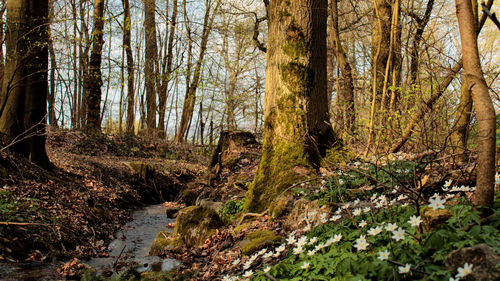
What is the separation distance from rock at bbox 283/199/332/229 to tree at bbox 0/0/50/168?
17.6ft

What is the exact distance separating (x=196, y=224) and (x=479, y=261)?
4281mm

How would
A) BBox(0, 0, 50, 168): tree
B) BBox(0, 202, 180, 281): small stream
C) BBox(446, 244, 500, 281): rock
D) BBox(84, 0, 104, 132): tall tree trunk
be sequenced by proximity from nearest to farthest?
BBox(446, 244, 500, 281): rock < BBox(0, 202, 180, 281): small stream < BBox(0, 0, 50, 168): tree < BBox(84, 0, 104, 132): tall tree trunk

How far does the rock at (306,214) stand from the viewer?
11.6 feet

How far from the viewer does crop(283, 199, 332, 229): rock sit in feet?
11.6

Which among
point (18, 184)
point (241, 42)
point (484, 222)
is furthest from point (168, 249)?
point (241, 42)

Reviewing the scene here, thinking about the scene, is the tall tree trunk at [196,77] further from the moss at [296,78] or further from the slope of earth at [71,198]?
the moss at [296,78]

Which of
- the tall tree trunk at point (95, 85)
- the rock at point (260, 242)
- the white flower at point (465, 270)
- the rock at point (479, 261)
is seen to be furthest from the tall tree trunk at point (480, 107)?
the tall tree trunk at point (95, 85)

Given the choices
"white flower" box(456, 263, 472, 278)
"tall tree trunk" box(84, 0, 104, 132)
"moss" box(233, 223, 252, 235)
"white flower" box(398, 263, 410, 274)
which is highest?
"tall tree trunk" box(84, 0, 104, 132)

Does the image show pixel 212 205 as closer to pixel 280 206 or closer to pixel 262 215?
pixel 262 215

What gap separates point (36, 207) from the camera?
5375 millimetres

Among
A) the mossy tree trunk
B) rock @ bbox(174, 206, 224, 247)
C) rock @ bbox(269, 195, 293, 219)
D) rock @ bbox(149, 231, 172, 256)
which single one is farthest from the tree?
rock @ bbox(269, 195, 293, 219)

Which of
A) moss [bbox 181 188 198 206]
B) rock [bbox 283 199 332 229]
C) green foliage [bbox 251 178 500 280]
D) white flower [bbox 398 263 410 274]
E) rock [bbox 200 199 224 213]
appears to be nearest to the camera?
white flower [bbox 398 263 410 274]

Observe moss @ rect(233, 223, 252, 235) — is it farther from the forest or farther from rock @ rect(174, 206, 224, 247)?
rock @ rect(174, 206, 224, 247)

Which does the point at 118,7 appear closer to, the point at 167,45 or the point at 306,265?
the point at 167,45
